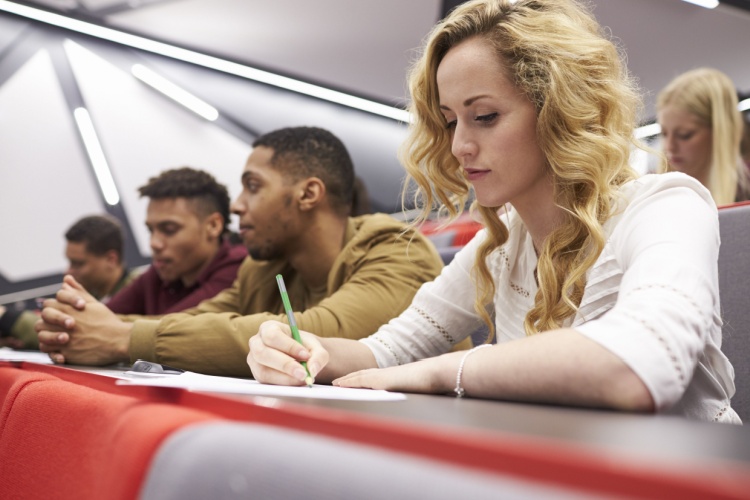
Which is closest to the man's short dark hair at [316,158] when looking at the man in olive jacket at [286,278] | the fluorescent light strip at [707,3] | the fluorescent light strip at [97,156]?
the man in olive jacket at [286,278]

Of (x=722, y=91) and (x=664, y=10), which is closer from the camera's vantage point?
(x=722, y=91)

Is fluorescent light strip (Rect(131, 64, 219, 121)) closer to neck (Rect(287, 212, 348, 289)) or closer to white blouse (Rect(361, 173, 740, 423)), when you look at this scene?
neck (Rect(287, 212, 348, 289))

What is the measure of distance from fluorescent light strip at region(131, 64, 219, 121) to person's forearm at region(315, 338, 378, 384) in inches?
191

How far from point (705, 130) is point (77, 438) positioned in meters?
2.10

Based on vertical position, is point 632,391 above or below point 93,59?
below

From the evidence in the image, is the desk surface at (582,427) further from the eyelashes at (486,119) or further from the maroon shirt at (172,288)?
the maroon shirt at (172,288)

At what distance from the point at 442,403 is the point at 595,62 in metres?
0.66

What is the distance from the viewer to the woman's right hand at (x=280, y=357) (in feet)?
2.92

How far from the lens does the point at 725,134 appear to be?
217 centimetres

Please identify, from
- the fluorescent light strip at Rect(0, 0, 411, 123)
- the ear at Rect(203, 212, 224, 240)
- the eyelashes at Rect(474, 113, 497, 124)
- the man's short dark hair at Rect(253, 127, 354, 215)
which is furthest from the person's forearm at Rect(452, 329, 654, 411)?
the fluorescent light strip at Rect(0, 0, 411, 123)

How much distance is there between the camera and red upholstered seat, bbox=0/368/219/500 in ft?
1.37

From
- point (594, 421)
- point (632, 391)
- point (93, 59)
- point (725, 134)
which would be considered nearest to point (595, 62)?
point (632, 391)

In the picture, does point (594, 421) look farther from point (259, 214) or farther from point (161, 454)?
point (259, 214)

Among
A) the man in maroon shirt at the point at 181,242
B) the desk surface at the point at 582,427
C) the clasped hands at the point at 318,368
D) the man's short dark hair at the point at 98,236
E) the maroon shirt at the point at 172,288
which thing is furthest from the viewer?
the man's short dark hair at the point at 98,236
